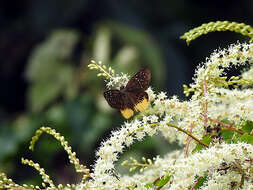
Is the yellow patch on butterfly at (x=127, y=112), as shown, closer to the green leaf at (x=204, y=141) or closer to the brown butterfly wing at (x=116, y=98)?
the brown butterfly wing at (x=116, y=98)

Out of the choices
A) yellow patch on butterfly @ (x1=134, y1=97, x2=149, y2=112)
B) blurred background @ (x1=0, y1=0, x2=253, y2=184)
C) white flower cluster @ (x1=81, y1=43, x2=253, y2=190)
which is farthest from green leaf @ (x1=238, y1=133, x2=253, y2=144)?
blurred background @ (x1=0, y1=0, x2=253, y2=184)

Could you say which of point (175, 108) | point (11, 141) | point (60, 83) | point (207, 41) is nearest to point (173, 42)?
point (207, 41)

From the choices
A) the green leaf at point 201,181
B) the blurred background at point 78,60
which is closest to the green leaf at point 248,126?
the green leaf at point 201,181

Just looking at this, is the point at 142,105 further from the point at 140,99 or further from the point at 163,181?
the point at 163,181

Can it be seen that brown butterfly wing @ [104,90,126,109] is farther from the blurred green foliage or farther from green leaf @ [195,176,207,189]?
the blurred green foliage

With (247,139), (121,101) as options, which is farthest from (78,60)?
(247,139)
